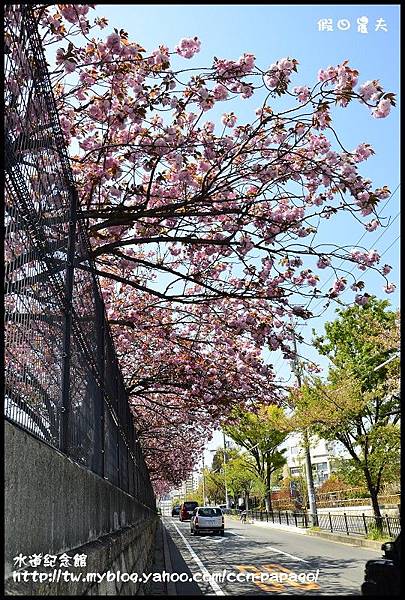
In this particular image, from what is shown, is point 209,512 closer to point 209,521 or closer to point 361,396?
point 209,521

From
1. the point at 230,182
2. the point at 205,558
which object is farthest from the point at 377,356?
the point at 230,182

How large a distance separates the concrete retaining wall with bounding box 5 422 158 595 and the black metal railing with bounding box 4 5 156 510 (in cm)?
17

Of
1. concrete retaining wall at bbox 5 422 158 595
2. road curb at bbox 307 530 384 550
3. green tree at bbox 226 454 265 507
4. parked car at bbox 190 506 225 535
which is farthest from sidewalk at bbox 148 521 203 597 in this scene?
green tree at bbox 226 454 265 507

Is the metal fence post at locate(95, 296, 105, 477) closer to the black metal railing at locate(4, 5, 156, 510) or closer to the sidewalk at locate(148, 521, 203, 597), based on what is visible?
the black metal railing at locate(4, 5, 156, 510)

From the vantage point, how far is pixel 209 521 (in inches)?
1222

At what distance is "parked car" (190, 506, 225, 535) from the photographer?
3070 centimetres

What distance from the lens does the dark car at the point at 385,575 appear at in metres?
3.79

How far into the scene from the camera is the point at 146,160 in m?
8.34

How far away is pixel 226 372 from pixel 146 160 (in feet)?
26.6

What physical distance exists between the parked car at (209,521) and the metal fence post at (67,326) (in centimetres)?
2828

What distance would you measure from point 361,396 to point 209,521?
1207 centimetres

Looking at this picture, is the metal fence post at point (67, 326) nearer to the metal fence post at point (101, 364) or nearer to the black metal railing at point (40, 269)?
the black metal railing at point (40, 269)

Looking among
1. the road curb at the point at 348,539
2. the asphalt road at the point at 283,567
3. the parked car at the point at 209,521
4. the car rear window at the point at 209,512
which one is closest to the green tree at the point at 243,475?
the car rear window at the point at 209,512

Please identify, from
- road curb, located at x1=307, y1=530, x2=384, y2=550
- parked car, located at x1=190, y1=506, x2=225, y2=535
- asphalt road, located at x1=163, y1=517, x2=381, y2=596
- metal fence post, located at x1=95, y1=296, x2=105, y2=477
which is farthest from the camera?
parked car, located at x1=190, y1=506, x2=225, y2=535
